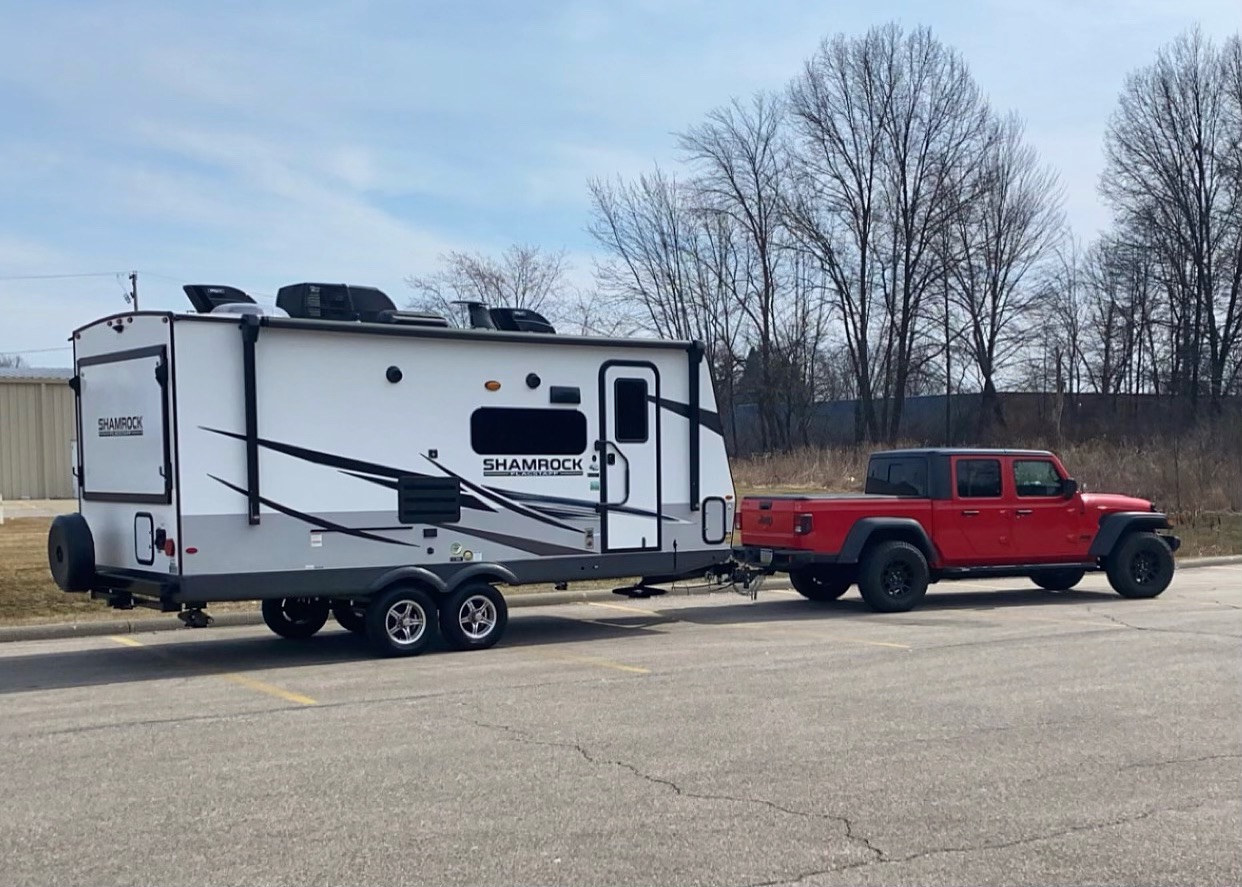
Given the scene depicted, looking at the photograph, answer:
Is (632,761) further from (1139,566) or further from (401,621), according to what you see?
(1139,566)

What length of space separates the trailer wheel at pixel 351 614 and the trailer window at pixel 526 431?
183cm

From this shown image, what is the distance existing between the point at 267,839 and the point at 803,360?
1973 inches

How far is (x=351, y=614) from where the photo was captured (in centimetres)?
1273

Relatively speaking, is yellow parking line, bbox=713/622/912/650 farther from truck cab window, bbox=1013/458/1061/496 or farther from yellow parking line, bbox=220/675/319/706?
yellow parking line, bbox=220/675/319/706

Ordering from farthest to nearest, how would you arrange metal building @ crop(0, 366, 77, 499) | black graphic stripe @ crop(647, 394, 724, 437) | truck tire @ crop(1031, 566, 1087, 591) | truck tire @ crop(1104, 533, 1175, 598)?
1. metal building @ crop(0, 366, 77, 499)
2. truck tire @ crop(1031, 566, 1087, 591)
3. truck tire @ crop(1104, 533, 1175, 598)
4. black graphic stripe @ crop(647, 394, 724, 437)

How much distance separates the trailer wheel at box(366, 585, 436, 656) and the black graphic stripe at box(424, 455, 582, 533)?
1085 millimetres

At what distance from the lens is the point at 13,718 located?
9.14m

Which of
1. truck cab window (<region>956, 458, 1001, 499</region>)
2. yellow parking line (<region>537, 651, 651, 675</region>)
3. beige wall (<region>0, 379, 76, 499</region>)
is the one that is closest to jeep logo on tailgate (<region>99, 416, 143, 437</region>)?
yellow parking line (<region>537, 651, 651, 675</region>)

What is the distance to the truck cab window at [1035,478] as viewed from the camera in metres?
16.1

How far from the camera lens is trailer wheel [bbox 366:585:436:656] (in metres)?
11.7

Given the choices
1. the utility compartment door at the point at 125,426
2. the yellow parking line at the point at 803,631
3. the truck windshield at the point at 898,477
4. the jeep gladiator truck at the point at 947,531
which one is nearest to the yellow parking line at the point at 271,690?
the utility compartment door at the point at 125,426

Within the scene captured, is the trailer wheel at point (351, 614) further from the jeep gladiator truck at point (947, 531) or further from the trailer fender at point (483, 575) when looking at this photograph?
the jeep gladiator truck at point (947, 531)

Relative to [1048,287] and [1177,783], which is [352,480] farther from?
[1048,287]

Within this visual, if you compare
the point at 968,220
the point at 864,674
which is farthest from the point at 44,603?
the point at 968,220
